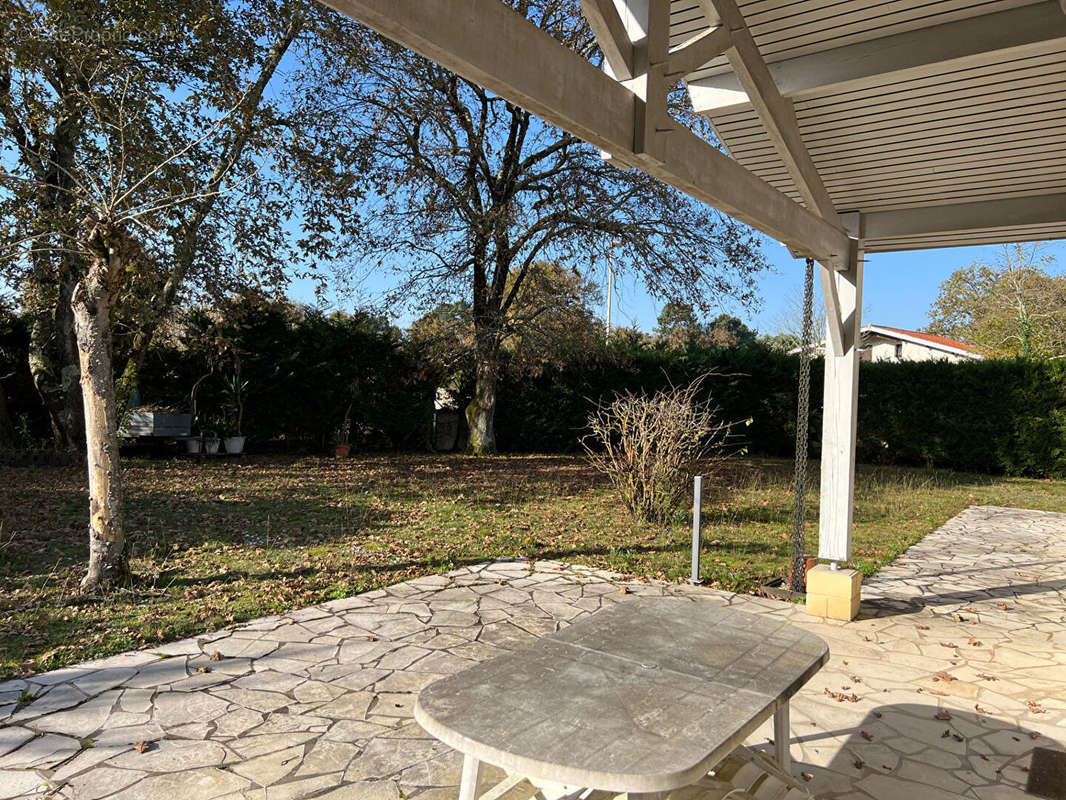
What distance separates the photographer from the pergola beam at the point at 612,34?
2.29 m

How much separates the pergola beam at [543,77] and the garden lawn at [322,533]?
3.48 meters

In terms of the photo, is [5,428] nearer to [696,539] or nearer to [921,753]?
[696,539]

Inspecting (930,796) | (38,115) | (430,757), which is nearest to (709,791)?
(930,796)

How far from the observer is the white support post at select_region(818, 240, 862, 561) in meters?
4.68

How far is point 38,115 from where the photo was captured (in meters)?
7.54

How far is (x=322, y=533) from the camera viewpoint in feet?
22.0

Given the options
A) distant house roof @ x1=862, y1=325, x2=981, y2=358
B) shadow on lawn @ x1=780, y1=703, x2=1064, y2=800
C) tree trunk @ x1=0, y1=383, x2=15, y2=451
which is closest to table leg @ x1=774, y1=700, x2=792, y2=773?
shadow on lawn @ x1=780, y1=703, x2=1064, y2=800

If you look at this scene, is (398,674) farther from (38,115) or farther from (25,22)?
(25,22)

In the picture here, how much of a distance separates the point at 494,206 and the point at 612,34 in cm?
1060

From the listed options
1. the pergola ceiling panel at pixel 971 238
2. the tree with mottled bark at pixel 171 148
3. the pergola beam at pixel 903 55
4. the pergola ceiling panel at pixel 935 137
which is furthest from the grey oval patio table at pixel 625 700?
the tree with mottled bark at pixel 171 148

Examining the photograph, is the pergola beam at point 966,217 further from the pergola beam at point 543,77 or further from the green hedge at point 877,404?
the green hedge at point 877,404

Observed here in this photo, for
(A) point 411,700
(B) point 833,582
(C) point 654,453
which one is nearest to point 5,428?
(C) point 654,453

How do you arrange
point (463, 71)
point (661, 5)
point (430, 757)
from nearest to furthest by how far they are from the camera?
point (463, 71) → point (661, 5) → point (430, 757)

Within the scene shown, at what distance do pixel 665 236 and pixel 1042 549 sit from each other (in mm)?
7731
